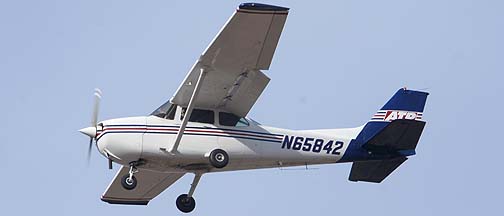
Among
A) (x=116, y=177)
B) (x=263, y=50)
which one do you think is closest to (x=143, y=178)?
(x=116, y=177)

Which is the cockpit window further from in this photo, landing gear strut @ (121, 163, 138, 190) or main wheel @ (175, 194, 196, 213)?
main wheel @ (175, 194, 196, 213)

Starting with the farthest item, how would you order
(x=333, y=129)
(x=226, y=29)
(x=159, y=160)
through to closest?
(x=333, y=129) < (x=159, y=160) < (x=226, y=29)

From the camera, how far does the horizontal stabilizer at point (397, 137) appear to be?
78.8ft

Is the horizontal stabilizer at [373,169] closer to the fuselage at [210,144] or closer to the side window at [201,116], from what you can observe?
the fuselage at [210,144]

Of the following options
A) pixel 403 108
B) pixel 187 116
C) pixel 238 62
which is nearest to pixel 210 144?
pixel 187 116

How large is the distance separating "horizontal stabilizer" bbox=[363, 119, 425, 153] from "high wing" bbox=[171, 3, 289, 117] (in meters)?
2.49

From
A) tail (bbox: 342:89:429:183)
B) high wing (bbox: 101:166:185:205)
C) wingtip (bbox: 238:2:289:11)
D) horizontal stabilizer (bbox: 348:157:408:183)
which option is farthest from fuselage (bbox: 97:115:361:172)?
wingtip (bbox: 238:2:289:11)

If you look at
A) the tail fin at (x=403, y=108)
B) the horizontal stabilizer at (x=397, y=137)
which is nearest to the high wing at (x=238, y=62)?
the horizontal stabilizer at (x=397, y=137)

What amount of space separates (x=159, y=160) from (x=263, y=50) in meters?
2.79

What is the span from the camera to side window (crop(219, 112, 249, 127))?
23922mm

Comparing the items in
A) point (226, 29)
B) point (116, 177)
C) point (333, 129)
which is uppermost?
point (226, 29)

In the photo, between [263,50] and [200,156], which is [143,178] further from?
[263,50]

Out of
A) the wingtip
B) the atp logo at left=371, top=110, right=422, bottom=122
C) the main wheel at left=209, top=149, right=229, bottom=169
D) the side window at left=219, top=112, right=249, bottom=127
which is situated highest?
the wingtip

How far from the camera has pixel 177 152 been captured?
→ 23.2 meters
